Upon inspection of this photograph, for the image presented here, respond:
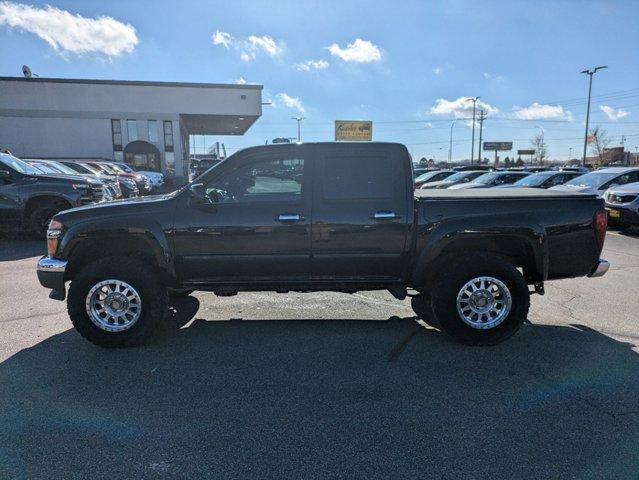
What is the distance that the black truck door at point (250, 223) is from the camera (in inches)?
169

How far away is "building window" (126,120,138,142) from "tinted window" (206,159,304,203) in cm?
3348

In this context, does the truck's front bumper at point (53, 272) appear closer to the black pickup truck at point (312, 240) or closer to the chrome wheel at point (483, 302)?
the black pickup truck at point (312, 240)

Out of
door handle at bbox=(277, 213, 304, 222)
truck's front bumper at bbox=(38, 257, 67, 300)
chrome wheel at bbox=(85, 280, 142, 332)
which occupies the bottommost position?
chrome wheel at bbox=(85, 280, 142, 332)

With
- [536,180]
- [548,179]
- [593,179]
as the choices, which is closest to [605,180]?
[593,179]

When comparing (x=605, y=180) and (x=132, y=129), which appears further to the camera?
(x=132, y=129)

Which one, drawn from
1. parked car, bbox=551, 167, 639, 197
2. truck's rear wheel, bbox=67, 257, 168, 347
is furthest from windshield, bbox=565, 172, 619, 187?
truck's rear wheel, bbox=67, 257, 168, 347

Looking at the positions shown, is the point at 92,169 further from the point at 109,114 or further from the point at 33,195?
the point at 109,114

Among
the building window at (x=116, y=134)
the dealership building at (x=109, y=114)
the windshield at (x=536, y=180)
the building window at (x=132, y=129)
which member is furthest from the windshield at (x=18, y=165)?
the building window at (x=132, y=129)

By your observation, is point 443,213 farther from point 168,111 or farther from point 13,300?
point 168,111

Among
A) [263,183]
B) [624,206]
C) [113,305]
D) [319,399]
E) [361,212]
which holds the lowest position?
[319,399]

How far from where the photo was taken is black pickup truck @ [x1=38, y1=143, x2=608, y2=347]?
4285 mm

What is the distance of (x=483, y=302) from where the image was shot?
4.36 meters

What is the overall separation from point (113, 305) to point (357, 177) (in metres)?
2.60

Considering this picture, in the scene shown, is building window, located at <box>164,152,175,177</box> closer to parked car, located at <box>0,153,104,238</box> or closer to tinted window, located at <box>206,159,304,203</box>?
parked car, located at <box>0,153,104,238</box>
